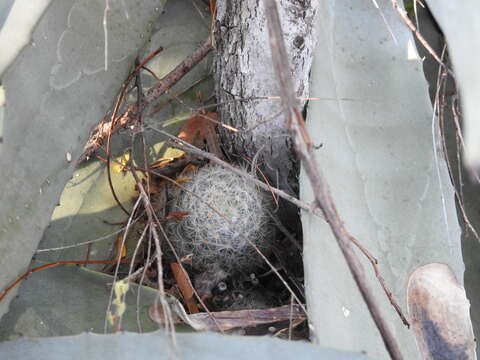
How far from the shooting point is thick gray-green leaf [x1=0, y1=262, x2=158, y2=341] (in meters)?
0.94

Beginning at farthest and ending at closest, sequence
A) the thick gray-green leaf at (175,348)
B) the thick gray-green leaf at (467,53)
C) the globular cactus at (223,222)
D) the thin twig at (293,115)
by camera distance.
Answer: the globular cactus at (223,222), the thick gray-green leaf at (175,348), the thin twig at (293,115), the thick gray-green leaf at (467,53)

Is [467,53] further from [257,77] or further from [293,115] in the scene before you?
[257,77]

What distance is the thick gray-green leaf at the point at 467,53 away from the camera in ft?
1.31

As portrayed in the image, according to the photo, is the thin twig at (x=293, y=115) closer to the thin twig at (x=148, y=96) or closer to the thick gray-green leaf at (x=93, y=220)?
the thick gray-green leaf at (x=93, y=220)

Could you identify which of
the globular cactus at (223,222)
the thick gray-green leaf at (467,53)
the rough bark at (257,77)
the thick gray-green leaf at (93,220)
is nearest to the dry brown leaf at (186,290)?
the globular cactus at (223,222)

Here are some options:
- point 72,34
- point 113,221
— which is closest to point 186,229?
point 113,221

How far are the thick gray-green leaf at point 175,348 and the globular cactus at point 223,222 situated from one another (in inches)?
14.1

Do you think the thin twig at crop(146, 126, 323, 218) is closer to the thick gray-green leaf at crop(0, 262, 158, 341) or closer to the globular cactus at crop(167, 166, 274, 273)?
the globular cactus at crop(167, 166, 274, 273)

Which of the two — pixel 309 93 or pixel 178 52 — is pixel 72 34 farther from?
pixel 178 52

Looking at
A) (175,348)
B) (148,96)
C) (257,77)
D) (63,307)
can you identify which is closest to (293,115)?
(175,348)

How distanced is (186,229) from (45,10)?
0.52 m

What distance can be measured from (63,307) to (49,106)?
13.7 inches

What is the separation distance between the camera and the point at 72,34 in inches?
32.2

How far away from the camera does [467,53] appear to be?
0.47 meters
